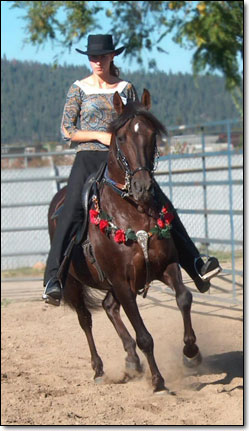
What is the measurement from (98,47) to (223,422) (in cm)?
307

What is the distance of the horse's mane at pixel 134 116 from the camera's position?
561cm

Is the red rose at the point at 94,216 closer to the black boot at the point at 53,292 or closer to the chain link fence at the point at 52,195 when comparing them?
the black boot at the point at 53,292

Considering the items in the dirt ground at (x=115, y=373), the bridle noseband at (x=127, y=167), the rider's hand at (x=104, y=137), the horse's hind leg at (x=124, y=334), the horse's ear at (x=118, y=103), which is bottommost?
the dirt ground at (x=115, y=373)

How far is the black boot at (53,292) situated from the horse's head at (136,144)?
1.17 metres

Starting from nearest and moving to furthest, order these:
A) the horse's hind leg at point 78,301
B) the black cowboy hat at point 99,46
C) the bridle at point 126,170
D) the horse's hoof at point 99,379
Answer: the bridle at point 126,170 < the black cowboy hat at point 99,46 < the horse's hoof at point 99,379 < the horse's hind leg at point 78,301

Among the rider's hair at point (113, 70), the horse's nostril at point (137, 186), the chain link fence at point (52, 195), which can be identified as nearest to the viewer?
the horse's nostril at point (137, 186)

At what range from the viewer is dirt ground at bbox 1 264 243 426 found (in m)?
6.01

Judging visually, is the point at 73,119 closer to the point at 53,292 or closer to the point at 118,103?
the point at 118,103

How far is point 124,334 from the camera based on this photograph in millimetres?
7074

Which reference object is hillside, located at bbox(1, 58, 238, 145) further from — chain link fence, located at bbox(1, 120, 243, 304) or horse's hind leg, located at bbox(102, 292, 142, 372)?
horse's hind leg, located at bbox(102, 292, 142, 372)

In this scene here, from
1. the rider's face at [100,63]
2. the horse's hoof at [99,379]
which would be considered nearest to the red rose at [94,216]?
the rider's face at [100,63]

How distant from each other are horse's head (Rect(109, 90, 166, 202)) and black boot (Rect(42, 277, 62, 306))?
3.85ft

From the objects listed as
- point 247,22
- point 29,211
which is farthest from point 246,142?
point 29,211

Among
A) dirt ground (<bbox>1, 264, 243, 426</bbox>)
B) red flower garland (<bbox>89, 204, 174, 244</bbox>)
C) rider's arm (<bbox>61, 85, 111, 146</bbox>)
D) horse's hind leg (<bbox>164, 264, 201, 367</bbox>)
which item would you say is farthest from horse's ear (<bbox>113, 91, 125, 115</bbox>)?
dirt ground (<bbox>1, 264, 243, 426</bbox>)
